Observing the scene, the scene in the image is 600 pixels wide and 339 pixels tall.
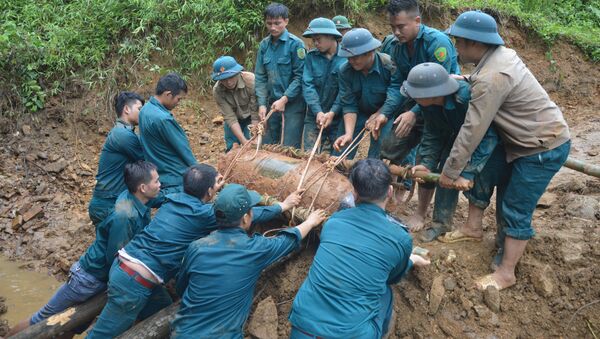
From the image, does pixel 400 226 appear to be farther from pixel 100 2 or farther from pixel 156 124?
pixel 100 2

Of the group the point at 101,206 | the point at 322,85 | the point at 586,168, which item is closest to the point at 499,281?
the point at 586,168

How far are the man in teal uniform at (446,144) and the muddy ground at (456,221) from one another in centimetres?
32

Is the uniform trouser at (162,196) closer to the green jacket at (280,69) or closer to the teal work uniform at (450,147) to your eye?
the green jacket at (280,69)

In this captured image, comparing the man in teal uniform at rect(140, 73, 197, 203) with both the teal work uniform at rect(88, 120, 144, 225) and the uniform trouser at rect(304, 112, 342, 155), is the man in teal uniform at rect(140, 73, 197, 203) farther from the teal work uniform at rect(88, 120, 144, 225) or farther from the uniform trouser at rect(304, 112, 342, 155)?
the uniform trouser at rect(304, 112, 342, 155)

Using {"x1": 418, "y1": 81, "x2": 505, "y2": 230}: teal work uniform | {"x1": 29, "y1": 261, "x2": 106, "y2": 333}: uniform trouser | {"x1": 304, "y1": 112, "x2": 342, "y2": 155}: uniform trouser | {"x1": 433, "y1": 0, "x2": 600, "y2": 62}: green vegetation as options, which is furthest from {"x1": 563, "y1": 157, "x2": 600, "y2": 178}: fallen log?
{"x1": 433, "y1": 0, "x2": 600, "y2": 62}: green vegetation

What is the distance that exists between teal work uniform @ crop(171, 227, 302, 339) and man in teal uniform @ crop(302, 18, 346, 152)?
210 cm

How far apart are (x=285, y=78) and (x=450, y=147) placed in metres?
2.50

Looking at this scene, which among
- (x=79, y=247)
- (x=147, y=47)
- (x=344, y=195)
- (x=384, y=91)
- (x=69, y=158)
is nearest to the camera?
(x=344, y=195)

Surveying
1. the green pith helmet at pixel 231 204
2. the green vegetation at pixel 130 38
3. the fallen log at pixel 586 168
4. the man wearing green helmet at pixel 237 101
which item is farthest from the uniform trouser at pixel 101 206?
the fallen log at pixel 586 168

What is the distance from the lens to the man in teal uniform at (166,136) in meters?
4.65

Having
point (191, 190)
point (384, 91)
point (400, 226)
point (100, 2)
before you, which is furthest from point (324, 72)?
point (100, 2)

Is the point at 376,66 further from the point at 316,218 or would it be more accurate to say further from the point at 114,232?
the point at 114,232

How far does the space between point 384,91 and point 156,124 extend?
2.20m

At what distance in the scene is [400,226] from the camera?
3.30 m
